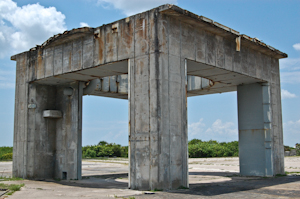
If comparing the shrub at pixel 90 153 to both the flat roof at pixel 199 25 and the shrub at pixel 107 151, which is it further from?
the flat roof at pixel 199 25

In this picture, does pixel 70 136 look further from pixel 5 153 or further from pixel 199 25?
pixel 5 153

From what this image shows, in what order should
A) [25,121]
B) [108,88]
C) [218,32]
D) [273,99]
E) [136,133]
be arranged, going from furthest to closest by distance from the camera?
[108,88]
[273,99]
[25,121]
[218,32]
[136,133]

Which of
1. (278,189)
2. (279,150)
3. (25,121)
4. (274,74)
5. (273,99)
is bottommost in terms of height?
(278,189)

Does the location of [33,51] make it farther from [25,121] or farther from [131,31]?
[131,31]

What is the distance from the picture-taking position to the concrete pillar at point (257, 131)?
1784cm

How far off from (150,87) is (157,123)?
1317 mm

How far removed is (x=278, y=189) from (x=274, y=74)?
806cm

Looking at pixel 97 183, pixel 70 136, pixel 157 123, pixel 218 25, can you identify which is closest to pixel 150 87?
pixel 157 123

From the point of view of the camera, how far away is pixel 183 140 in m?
12.7

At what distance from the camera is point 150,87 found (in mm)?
12281

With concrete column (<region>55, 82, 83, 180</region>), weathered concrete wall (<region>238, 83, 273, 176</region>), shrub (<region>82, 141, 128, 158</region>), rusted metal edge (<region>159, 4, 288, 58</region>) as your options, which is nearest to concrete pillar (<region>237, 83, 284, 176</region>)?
weathered concrete wall (<region>238, 83, 273, 176</region>)

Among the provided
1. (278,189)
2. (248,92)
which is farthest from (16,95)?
(278,189)

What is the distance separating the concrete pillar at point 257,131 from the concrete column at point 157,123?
6911 millimetres

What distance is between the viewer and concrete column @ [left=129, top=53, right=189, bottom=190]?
11953mm
